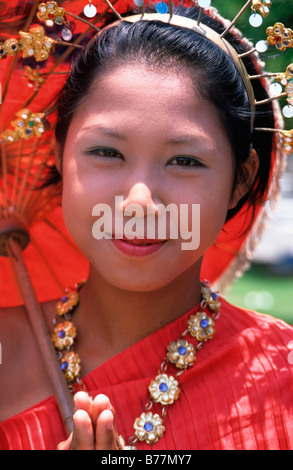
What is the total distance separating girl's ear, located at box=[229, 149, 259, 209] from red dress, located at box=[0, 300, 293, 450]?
1.10 feet

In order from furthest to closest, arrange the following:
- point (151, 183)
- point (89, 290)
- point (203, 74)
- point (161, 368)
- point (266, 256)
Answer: point (266, 256), point (89, 290), point (161, 368), point (203, 74), point (151, 183)

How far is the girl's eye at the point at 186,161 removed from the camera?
1.41 meters

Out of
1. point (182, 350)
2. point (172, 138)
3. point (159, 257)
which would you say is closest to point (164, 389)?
point (182, 350)

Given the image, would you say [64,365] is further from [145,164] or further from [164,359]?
[145,164]

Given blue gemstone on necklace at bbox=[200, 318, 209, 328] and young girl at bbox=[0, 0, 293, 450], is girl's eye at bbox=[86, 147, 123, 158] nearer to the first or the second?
young girl at bbox=[0, 0, 293, 450]

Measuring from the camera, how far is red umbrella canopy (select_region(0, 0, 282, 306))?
1558 mm

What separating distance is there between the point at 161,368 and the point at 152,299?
0.56 feet

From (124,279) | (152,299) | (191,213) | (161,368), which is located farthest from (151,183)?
(161,368)

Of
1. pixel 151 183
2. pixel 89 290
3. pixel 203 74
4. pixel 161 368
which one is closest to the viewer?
pixel 151 183

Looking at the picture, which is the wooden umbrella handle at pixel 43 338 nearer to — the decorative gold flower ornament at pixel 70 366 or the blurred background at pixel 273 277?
the decorative gold flower ornament at pixel 70 366

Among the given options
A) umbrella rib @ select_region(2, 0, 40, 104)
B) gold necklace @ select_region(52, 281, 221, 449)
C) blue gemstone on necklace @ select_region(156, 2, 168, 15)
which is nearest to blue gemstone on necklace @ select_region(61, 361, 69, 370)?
gold necklace @ select_region(52, 281, 221, 449)

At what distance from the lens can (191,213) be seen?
1406 mm
